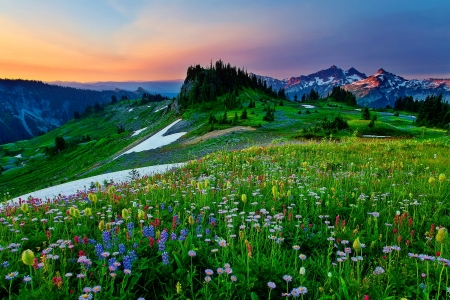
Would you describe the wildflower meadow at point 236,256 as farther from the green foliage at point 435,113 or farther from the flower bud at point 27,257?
the green foliage at point 435,113

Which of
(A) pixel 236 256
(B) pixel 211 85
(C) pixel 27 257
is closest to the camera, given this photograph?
(C) pixel 27 257

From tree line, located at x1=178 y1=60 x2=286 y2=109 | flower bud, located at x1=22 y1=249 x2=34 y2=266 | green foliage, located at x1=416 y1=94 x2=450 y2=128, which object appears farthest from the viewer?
tree line, located at x1=178 y1=60 x2=286 y2=109

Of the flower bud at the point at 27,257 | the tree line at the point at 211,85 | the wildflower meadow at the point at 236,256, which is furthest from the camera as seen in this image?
the tree line at the point at 211,85

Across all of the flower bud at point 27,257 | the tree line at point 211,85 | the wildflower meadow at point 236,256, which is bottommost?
the wildflower meadow at point 236,256

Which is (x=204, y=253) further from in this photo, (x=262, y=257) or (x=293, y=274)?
(x=293, y=274)

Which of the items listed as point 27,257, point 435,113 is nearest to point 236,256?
point 27,257

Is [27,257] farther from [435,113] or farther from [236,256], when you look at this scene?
[435,113]

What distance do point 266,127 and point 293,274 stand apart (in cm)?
3879

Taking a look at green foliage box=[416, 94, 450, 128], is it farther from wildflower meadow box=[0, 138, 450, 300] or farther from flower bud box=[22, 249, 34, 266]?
flower bud box=[22, 249, 34, 266]

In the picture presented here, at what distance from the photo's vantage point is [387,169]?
32.9 ft

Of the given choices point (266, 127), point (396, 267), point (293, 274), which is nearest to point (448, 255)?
point (396, 267)

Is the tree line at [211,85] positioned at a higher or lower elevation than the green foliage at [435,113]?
higher

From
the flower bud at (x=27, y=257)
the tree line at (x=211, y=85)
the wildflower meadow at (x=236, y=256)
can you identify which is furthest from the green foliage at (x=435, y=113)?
the flower bud at (x=27, y=257)

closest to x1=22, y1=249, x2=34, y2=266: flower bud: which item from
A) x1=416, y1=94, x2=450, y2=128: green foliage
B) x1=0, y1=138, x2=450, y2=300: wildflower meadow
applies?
x1=0, y1=138, x2=450, y2=300: wildflower meadow
